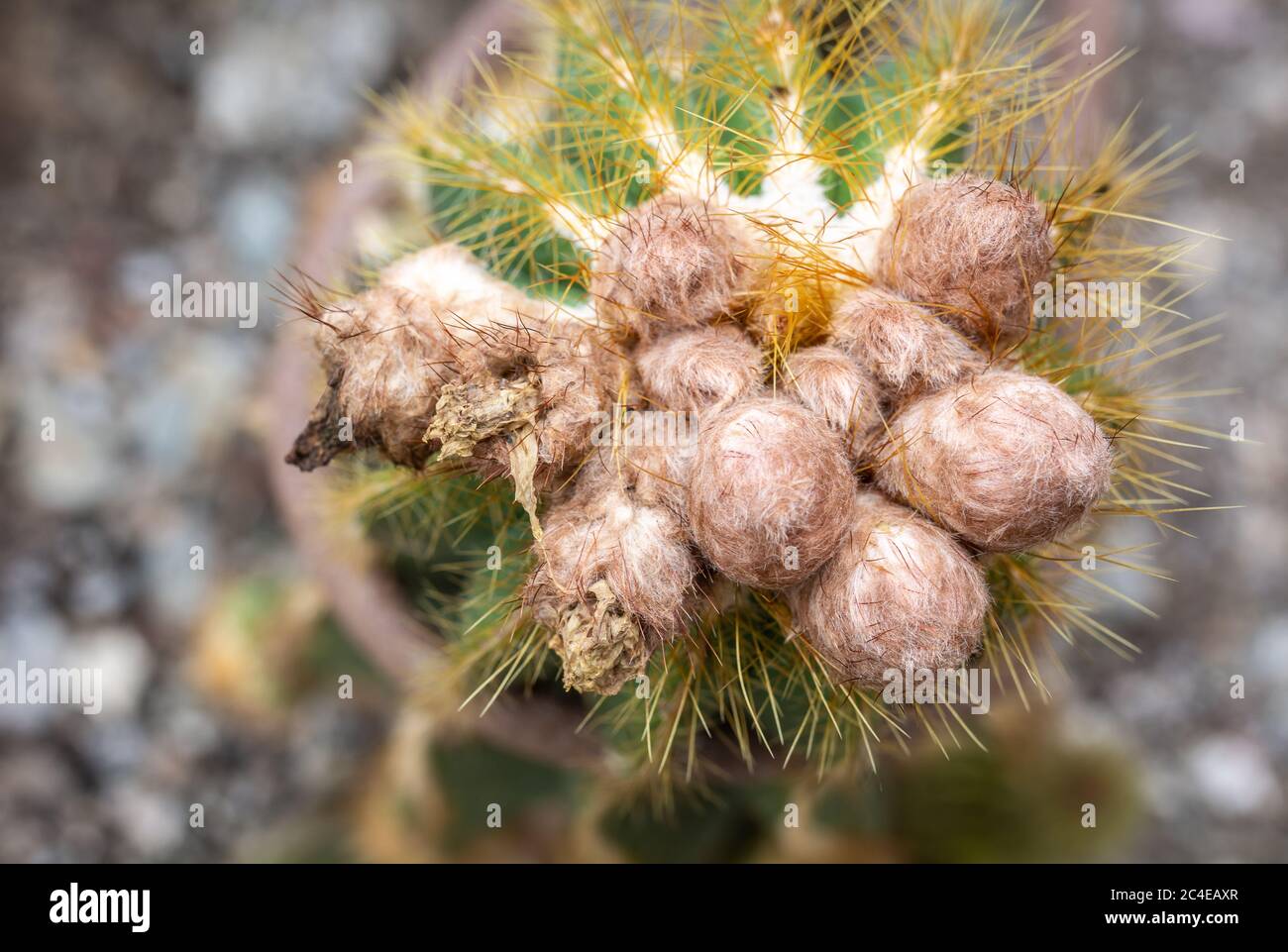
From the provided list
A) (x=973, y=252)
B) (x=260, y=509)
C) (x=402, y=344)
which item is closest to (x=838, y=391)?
(x=973, y=252)

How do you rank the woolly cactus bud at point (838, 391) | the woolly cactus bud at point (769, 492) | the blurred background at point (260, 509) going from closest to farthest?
1. the woolly cactus bud at point (769, 492)
2. the woolly cactus bud at point (838, 391)
3. the blurred background at point (260, 509)

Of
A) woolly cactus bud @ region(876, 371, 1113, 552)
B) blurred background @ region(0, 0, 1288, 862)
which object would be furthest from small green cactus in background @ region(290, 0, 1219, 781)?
blurred background @ region(0, 0, 1288, 862)

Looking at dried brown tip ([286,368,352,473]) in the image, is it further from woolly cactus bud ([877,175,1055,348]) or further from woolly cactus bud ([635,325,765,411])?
woolly cactus bud ([877,175,1055,348])

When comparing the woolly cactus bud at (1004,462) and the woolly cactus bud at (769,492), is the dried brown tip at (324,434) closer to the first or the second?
the woolly cactus bud at (769,492)

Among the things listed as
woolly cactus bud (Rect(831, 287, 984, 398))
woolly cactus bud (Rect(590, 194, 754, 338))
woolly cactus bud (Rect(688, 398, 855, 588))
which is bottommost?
woolly cactus bud (Rect(688, 398, 855, 588))

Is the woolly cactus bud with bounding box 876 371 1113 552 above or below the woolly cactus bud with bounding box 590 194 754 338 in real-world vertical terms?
below

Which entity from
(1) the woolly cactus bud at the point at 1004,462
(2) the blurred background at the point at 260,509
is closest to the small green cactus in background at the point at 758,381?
(1) the woolly cactus bud at the point at 1004,462

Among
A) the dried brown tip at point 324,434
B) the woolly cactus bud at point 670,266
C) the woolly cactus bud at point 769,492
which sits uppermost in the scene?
the woolly cactus bud at point 670,266
